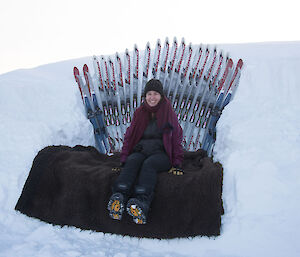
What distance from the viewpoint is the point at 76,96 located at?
13.1 feet

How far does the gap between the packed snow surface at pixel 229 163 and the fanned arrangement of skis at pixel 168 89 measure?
25 centimetres

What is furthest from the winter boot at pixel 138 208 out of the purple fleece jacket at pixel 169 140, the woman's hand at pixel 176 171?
the purple fleece jacket at pixel 169 140

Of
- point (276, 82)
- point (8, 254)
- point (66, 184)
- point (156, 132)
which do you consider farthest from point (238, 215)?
point (276, 82)

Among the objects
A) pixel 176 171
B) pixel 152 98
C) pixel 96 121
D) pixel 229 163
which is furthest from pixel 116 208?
pixel 96 121

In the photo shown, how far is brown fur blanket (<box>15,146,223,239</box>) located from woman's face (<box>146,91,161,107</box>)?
0.73 m

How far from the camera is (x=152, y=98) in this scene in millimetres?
2402

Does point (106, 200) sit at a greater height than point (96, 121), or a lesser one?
greater

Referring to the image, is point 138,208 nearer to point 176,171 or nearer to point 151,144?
point 176,171

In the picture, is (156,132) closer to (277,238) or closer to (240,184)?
(240,184)

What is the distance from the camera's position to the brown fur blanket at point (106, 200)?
1994 millimetres

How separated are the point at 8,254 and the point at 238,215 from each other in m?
1.83

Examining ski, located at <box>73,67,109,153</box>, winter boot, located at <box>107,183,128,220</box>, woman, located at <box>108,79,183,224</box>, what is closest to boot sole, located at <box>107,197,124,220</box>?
winter boot, located at <box>107,183,128,220</box>

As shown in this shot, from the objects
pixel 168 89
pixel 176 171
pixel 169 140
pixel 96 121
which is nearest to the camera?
pixel 176 171

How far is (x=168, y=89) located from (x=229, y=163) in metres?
2.02
